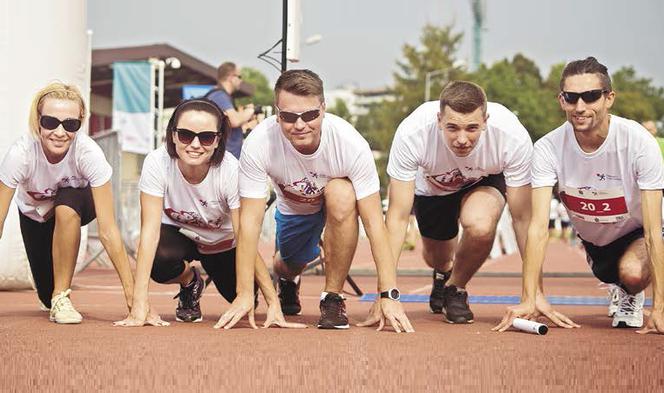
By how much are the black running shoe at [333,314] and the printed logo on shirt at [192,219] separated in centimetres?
94

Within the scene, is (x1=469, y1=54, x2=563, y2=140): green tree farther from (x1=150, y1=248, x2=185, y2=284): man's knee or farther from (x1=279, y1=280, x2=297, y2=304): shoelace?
(x1=150, y1=248, x2=185, y2=284): man's knee

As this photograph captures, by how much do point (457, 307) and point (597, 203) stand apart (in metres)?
1.16

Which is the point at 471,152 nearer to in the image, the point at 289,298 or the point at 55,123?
the point at 289,298

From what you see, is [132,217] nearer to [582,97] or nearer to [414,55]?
[582,97]

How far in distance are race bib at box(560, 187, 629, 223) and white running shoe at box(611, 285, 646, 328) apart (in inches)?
21.4

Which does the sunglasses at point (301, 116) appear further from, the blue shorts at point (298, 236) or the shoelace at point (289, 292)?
the shoelace at point (289, 292)

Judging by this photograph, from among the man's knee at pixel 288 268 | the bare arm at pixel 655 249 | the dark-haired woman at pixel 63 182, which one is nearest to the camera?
the bare arm at pixel 655 249

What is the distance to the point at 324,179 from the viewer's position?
6719mm

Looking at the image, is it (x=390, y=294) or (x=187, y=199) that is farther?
(x=187, y=199)

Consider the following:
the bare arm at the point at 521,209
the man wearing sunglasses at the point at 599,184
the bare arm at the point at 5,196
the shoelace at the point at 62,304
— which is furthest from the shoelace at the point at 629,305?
the bare arm at the point at 5,196

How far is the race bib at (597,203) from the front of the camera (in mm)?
6617

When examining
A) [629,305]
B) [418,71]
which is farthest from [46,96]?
[418,71]

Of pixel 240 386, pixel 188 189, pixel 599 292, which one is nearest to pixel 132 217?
pixel 599 292

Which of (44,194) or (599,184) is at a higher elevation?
(599,184)
